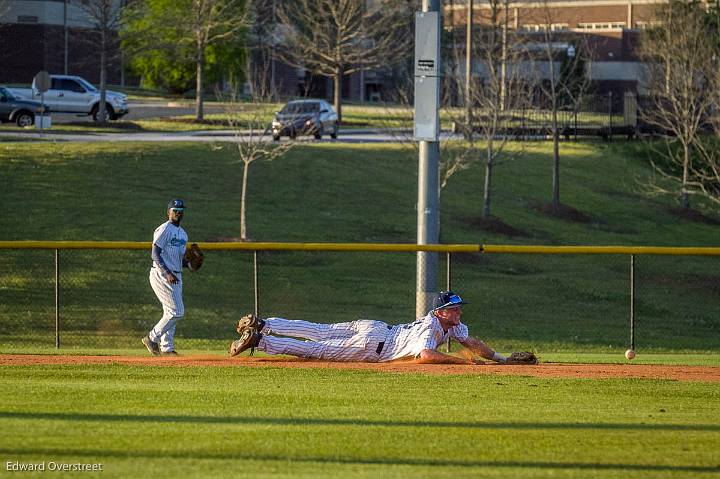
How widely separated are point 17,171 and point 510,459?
1036 inches

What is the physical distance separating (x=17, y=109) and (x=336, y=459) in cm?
3930

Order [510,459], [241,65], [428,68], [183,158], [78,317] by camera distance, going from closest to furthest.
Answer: [510,459], [428,68], [78,317], [183,158], [241,65]

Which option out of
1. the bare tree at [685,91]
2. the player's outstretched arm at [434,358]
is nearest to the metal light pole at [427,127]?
the player's outstretched arm at [434,358]

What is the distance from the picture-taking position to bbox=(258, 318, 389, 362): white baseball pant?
1288cm

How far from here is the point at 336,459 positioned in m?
7.78

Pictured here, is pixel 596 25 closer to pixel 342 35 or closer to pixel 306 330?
pixel 342 35

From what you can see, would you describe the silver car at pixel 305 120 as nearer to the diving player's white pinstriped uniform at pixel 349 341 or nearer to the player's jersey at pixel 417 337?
the diving player's white pinstriped uniform at pixel 349 341

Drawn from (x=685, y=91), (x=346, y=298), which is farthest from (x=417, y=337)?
(x=685, y=91)

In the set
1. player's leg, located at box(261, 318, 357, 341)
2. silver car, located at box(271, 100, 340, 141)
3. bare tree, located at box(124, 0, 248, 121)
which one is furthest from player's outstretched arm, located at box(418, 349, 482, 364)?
bare tree, located at box(124, 0, 248, 121)

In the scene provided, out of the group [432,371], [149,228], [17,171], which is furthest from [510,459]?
[17,171]

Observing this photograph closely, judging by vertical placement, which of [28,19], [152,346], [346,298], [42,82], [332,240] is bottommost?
[346,298]

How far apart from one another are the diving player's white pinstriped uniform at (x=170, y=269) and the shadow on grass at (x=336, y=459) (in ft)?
20.1

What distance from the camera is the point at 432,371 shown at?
12.3 metres

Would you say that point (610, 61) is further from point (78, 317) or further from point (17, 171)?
point (78, 317)
